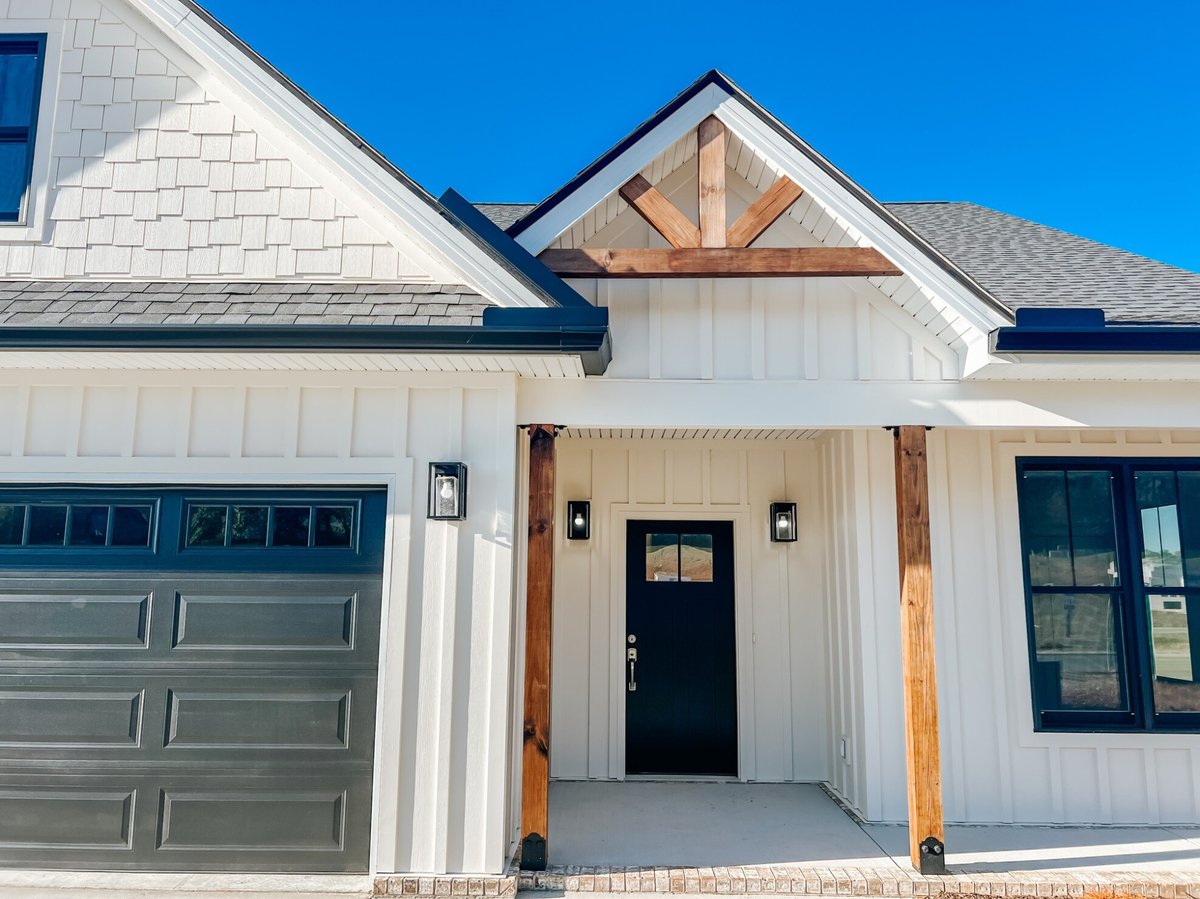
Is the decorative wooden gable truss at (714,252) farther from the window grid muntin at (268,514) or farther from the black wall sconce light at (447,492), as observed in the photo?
the window grid muntin at (268,514)

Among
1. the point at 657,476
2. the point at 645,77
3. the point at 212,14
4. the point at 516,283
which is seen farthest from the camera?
the point at 645,77

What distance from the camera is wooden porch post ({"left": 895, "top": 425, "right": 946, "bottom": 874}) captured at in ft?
15.2

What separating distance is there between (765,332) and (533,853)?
3.33 m

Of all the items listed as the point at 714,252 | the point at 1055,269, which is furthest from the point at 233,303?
the point at 1055,269

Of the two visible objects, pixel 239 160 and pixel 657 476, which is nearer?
pixel 239 160

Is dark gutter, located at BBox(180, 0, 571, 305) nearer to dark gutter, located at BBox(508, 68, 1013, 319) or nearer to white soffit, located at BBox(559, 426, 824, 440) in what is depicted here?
dark gutter, located at BBox(508, 68, 1013, 319)

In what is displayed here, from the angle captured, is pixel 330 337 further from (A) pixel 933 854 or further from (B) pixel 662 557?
(A) pixel 933 854

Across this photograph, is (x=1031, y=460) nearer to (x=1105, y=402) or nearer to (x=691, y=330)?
(x=1105, y=402)

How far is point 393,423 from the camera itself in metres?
4.74

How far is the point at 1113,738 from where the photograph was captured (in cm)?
562

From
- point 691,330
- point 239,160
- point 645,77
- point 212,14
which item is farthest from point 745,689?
point 645,77

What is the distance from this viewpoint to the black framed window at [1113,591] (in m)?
5.71

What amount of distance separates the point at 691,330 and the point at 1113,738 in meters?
4.05

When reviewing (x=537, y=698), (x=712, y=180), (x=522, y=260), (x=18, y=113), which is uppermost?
(x=18, y=113)
